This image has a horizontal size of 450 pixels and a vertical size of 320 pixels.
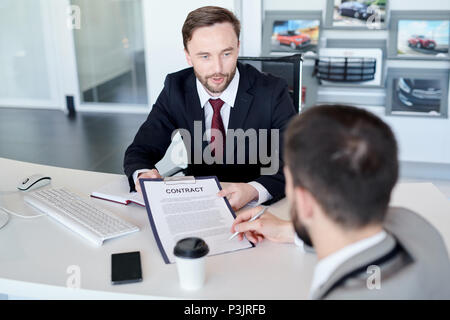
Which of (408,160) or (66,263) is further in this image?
(408,160)

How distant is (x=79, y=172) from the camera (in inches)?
79.1

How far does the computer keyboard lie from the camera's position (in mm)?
1475

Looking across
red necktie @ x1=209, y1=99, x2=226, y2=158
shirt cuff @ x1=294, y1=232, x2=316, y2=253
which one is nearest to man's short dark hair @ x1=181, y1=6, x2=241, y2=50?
red necktie @ x1=209, y1=99, x2=226, y2=158

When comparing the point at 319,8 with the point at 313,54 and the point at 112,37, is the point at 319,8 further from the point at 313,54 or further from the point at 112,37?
the point at 112,37

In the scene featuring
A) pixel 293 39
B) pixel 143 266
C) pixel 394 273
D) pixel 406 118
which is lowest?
pixel 406 118

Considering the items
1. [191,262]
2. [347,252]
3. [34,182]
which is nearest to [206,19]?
[34,182]

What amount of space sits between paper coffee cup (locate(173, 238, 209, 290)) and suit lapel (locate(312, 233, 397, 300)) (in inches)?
14.8

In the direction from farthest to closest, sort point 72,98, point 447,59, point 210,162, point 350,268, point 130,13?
point 72,98 < point 130,13 < point 447,59 < point 210,162 < point 350,268

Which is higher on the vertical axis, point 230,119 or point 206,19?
point 206,19

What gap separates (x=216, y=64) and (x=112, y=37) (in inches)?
146

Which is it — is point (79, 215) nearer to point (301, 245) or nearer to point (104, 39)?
point (301, 245)

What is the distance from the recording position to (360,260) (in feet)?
2.78

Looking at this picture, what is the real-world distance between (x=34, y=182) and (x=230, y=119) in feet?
2.50
